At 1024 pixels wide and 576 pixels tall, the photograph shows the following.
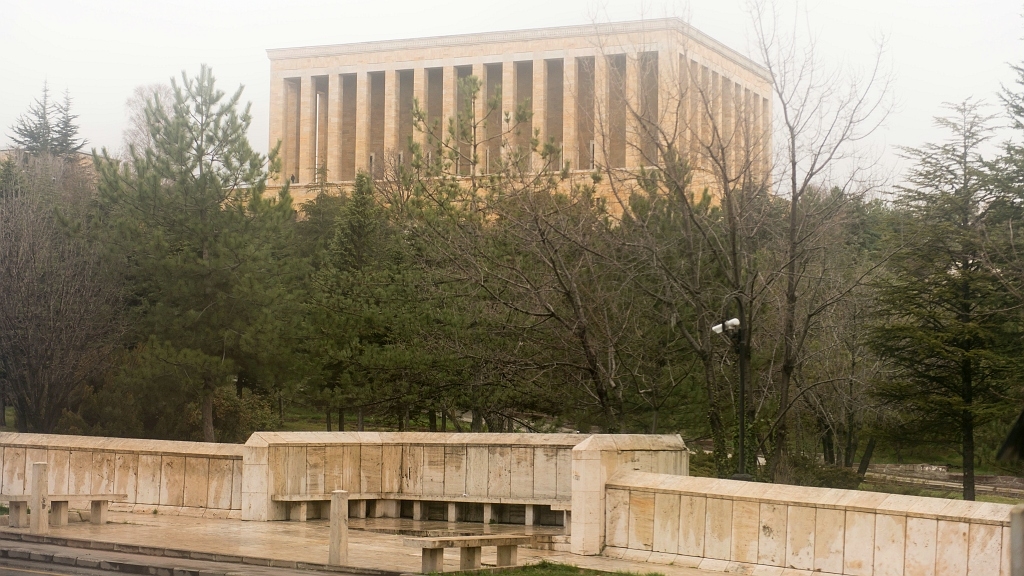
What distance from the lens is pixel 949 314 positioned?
1286 inches

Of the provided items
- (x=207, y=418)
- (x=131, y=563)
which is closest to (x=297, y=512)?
(x=131, y=563)

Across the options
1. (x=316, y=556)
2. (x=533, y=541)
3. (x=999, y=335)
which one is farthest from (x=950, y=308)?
(x=316, y=556)

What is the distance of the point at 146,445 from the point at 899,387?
22299 mm

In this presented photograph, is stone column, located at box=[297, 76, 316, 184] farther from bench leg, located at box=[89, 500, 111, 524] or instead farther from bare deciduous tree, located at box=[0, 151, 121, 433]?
bench leg, located at box=[89, 500, 111, 524]

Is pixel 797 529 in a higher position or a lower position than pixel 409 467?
higher

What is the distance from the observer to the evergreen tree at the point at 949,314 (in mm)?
30359

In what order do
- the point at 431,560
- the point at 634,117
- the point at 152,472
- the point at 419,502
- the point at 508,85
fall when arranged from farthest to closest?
the point at 508,85
the point at 634,117
the point at 419,502
the point at 152,472
the point at 431,560

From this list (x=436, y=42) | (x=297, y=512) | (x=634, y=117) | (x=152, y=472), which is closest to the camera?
(x=297, y=512)

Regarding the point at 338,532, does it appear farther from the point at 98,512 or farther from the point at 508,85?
the point at 508,85

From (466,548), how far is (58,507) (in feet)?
22.5

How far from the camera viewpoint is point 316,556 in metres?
13.2

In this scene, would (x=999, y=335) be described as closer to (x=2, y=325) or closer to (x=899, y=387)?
(x=899, y=387)

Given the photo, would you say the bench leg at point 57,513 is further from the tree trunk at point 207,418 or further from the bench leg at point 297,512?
the tree trunk at point 207,418

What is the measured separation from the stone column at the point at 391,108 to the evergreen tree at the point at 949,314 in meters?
53.5
